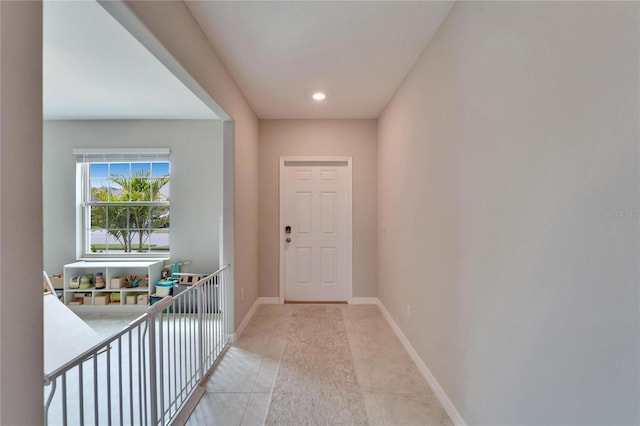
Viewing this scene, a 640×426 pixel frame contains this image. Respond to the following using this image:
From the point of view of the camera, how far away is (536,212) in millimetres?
1088

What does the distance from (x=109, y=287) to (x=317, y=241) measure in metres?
2.84

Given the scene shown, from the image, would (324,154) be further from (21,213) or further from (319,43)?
(21,213)

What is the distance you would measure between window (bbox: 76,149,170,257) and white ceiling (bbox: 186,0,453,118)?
211 centimetres

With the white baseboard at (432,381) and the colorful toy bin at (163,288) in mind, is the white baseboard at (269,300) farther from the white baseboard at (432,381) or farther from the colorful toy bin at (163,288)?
the white baseboard at (432,381)

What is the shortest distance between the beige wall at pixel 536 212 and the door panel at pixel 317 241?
2.07 m

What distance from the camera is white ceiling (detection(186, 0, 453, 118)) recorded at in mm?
1810

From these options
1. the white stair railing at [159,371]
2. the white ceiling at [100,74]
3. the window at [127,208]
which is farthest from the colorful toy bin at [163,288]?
the white ceiling at [100,74]

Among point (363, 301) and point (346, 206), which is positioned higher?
point (346, 206)

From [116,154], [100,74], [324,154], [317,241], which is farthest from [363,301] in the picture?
[116,154]

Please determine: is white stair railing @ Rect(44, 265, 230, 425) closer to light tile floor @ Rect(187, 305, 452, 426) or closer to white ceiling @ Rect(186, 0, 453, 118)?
light tile floor @ Rect(187, 305, 452, 426)

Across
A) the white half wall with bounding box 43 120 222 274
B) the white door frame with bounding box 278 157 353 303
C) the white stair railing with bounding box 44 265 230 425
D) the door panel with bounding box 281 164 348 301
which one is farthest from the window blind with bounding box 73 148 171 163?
the white stair railing with bounding box 44 265 230 425

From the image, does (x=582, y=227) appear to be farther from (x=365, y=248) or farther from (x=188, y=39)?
(x=365, y=248)

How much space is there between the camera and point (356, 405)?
188 centimetres

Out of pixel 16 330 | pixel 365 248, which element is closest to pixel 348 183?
pixel 365 248
